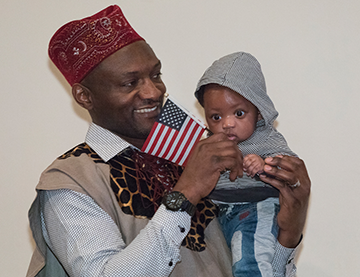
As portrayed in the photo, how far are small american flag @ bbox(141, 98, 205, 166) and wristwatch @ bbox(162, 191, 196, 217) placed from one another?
1.39 ft

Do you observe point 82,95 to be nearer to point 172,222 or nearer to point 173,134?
point 173,134

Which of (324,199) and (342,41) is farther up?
(342,41)

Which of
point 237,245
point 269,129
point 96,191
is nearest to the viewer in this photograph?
point 96,191

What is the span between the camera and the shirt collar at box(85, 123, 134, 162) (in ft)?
6.40

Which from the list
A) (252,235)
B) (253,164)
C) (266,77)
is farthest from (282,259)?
(266,77)

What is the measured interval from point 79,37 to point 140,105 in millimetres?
397

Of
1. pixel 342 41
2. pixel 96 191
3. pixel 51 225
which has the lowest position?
pixel 51 225

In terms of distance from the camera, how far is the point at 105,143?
1994 mm

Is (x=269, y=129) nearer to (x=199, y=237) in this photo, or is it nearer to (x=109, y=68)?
(x=199, y=237)

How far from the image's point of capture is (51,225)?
179 cm

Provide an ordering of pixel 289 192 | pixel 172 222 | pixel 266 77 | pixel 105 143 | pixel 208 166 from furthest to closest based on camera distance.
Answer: pixel 266 77, pixel 105 143, pixel 289 192, pixel 208 166, pixel 172 222

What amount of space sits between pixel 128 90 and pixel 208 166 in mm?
494

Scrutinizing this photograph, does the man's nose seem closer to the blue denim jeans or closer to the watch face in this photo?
the watch face

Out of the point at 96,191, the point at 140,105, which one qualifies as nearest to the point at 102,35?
the point at 140,105
